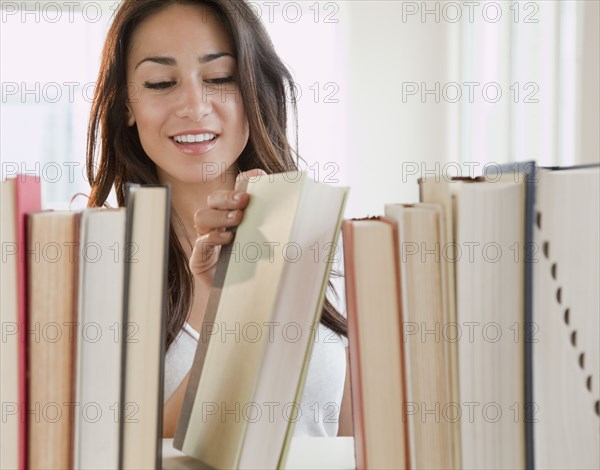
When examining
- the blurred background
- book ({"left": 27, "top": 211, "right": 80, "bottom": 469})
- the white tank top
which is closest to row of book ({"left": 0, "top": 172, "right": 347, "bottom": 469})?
book ({"left": 27, "top": 211, "right": 80, "bottom": 469})

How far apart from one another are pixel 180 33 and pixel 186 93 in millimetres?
117

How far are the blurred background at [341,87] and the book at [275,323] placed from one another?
3.89m

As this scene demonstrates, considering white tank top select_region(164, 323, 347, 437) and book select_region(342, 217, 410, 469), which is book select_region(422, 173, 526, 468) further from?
white tank top select_region(164, 323, 347, 437)

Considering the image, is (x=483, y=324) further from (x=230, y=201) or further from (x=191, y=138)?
(x=191, y=138)

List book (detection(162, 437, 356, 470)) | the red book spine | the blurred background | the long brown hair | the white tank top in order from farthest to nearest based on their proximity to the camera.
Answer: the blurred background → the long brown hair → the white tank top → book (detection(162, 437, 356, 470)) → the red book spine

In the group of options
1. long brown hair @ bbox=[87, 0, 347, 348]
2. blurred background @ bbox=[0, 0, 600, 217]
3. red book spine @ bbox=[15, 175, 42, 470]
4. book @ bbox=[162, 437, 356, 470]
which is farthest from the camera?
blurred background @ bbox=[0, 0, 600, 217]

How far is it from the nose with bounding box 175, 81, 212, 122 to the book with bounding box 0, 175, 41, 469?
78 cm

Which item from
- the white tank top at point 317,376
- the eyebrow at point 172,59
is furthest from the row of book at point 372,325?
the eyebrow at point 172,59

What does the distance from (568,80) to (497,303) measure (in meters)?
2.65

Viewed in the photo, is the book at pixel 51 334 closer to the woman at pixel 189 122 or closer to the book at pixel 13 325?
the book at pixel 13 325

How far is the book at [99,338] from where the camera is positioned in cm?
50

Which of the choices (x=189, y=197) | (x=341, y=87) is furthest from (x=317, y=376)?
(x=341, y=87)

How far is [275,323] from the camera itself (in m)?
0.53

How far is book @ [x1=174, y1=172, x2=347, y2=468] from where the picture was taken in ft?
1.73
